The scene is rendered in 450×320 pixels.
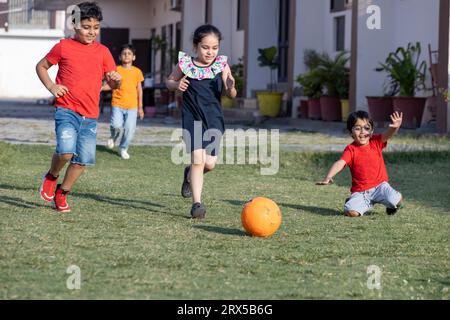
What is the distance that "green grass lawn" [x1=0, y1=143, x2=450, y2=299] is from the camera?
555 centimetres

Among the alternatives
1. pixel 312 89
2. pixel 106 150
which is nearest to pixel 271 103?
pixel 312 89

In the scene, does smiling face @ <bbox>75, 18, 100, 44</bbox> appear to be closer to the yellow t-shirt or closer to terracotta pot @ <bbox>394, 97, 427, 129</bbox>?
the yellow t-shirt

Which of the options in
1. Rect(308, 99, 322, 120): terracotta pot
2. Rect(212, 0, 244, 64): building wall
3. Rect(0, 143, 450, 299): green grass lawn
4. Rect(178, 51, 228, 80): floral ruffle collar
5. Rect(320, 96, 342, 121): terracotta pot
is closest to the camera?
Rect(0, 143, 450, 299): green grass lawn

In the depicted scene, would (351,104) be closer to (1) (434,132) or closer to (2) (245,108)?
(1) (434,132)

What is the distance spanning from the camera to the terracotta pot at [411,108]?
17641 millimetres

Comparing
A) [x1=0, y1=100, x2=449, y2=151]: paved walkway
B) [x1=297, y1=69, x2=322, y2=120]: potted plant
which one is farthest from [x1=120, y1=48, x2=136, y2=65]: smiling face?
[x1=297, y1=69, x2=322, y2=120]: potted plant

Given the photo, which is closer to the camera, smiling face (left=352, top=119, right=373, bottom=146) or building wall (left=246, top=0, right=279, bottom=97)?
smiling face (left=352, top=119, right=373, bottom=146)

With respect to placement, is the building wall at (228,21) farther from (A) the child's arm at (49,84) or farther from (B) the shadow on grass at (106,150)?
(A) the child's arm at (49,84)

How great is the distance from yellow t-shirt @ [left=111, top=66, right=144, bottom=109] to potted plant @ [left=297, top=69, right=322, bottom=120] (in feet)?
21.4

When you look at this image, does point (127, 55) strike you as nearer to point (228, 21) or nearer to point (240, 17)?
point (240, 17)

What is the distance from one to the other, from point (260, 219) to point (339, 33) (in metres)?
15.4

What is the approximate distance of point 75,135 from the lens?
867cm

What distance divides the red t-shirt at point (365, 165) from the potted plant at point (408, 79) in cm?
855

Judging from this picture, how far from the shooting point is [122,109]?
14.8 meters
